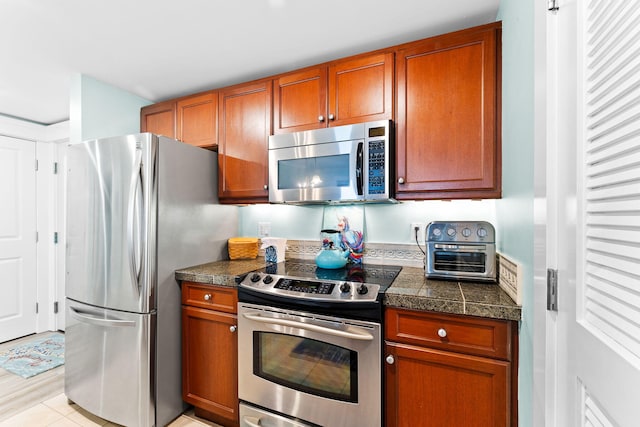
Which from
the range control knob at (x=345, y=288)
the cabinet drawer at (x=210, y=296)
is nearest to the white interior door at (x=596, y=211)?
the range control knob at (x=345, y=288)

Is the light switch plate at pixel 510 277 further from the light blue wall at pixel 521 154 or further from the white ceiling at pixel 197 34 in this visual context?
the white ceiling at pixel 197 34

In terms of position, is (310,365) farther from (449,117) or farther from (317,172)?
(449,117)

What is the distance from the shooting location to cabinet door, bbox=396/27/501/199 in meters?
1.51

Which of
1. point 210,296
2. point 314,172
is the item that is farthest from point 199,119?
point 210,296

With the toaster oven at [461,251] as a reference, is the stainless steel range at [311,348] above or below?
below

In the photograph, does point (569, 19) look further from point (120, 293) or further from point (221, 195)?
point (120, 293)

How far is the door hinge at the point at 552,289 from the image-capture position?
87 cm

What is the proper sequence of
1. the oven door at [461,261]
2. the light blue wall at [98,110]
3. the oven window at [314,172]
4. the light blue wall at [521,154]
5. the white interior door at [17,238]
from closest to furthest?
the light blue wall at [521,154], the oven door at [461,261], the oven window at [314,172], the light blue wall at [98,110], the white interior door at [17,238]

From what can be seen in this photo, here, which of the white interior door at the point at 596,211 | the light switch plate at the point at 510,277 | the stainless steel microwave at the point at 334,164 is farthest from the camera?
the stainless steel microwave at the point at 334,164

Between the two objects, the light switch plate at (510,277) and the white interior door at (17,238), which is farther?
the white interior door at (17,238)

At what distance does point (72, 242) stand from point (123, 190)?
607 millimetres

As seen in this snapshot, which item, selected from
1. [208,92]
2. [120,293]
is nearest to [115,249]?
[120,293]

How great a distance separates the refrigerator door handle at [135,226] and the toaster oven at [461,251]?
5.46 feet

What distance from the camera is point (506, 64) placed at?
4.55ft
